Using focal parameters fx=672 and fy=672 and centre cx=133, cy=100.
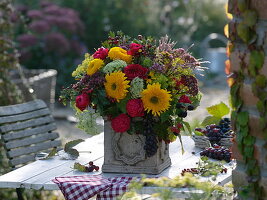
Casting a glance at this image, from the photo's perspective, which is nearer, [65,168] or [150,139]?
[150,139]

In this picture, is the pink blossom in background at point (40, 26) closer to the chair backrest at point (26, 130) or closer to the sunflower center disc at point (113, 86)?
the chair backrest at point (26, 130)

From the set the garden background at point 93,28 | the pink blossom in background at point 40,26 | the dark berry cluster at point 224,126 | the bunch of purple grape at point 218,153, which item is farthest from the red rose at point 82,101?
the pink blossom in background at point 40,26

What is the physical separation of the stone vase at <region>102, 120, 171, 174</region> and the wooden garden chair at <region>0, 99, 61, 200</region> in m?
1.16

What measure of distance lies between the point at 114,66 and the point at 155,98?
0.80ft

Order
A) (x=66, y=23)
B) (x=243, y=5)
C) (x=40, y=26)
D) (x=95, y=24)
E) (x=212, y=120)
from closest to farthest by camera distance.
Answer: (x=243, y=5) → (x=212, y=120) → (x=40, y=26) → (x=66, y=23) → (x=95, y=24)

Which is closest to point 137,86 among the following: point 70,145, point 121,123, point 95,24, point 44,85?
point 121,123

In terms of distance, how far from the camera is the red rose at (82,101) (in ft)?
10.3

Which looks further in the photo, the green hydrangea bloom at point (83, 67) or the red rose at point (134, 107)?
the green hydrangea bloom at point (83, 67)

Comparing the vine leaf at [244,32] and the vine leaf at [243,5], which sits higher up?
the vine leaf at [243,5]

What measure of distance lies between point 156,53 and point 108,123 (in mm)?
406

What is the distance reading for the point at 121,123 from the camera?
3096mm

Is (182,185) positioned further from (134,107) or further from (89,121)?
(89,121)

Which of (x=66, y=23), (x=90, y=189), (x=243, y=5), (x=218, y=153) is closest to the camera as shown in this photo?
(x=243, y=5)

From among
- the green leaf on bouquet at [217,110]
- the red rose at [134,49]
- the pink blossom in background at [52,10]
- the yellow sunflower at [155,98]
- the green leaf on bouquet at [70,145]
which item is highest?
the red rose at [134,49]
